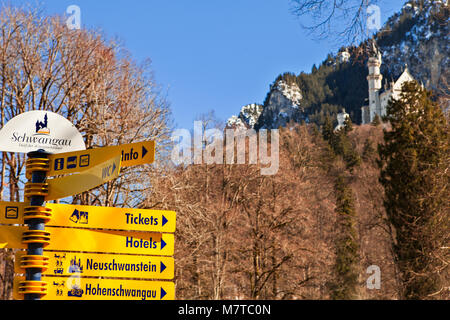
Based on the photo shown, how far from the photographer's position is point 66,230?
214 inches

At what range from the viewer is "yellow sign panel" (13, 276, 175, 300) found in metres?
5.31

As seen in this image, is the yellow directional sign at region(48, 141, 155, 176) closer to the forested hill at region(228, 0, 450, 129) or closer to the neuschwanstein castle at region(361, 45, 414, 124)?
the forested hill at region(228, 0, 450, 129)

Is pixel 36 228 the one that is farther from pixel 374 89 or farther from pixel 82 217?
pixel 374 89

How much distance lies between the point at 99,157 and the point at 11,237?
109cm

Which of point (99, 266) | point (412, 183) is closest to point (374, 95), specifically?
point (412, 183)

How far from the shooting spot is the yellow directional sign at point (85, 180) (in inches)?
190

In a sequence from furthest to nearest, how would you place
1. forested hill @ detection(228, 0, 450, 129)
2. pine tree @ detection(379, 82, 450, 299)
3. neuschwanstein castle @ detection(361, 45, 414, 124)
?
1. forested hill @ detection(228, 0, 450, 129)
2. neuschwanstein castle @ detection(361, 45, 414, 124)
3. pine tree @ detection(379, 82, 450, 299)

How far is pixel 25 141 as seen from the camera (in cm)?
538

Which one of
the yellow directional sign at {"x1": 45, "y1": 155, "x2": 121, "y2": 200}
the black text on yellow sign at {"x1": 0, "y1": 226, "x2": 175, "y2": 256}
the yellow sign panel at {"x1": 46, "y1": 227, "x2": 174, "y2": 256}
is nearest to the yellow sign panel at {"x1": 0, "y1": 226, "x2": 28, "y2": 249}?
the black text on yellow sign at {"x1": 0, "y1": 226, "x2": 175, "y2": 256}

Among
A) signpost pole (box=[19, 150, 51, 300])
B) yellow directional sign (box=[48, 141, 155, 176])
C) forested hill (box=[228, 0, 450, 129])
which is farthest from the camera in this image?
forested hill (box=[228, 0, 450, 129])

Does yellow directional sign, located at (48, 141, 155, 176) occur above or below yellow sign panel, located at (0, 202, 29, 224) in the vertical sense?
above

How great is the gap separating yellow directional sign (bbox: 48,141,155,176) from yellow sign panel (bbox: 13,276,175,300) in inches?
38.7

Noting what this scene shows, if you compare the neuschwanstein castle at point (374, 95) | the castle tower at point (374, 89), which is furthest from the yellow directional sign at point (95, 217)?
the castle tower at point (374, 89)
